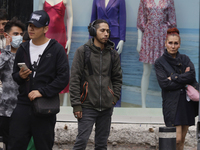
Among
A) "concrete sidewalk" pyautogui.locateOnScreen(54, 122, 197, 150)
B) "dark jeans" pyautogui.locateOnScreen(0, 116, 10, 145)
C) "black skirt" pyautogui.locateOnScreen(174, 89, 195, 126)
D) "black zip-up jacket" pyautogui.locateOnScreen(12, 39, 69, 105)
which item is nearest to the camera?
"black zip-up jacket" pyautogui.locateOnScreen(12, 39, 69, 105)

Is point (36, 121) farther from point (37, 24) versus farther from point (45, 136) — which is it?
point (37, 24)

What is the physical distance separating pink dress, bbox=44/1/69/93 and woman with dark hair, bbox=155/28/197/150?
89.1 inches

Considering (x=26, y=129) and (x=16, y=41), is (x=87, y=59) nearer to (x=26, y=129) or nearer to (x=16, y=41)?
(x=16, y=41)

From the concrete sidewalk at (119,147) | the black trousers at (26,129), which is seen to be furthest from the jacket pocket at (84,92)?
the concrete sidewalk at (119,147)

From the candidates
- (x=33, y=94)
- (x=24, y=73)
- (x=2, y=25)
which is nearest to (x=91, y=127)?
(x=33, y=94)

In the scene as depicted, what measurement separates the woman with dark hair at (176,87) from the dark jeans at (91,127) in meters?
0.89

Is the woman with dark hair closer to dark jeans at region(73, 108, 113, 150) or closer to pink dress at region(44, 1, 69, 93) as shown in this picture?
dark jeans at region(73, 108, 113, 150)

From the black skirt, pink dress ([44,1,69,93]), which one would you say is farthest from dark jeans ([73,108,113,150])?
pink dress ([44,1,69,93])

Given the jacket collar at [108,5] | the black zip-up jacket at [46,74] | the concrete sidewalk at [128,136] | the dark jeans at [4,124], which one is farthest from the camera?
the jacket collar at [108,5]

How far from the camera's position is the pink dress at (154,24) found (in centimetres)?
662

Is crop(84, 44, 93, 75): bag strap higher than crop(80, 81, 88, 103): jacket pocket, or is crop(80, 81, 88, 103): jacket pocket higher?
crop(84, 44, 93, 75): bag strap

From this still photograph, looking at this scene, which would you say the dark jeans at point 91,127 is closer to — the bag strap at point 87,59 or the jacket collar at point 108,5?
the bag strap at point 87,59

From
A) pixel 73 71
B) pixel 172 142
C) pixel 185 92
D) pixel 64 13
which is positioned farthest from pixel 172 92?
pixel 64 13

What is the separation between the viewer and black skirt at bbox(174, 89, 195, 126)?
4.98 meters
